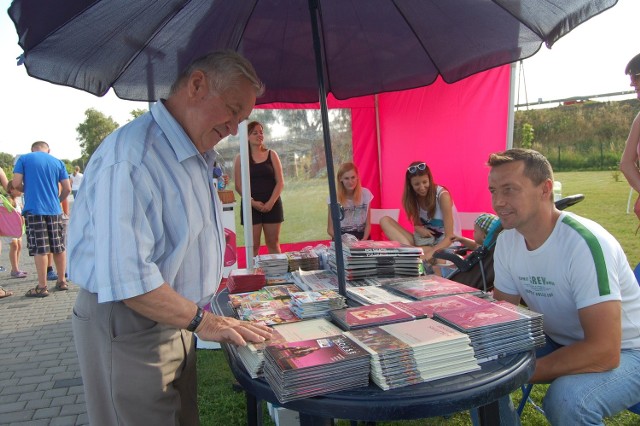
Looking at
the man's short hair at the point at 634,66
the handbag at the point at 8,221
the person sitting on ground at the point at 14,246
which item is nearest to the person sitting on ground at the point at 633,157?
the man's short hair at the point at 634,66

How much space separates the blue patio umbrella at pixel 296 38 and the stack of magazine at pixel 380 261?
1.06 feet

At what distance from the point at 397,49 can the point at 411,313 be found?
1.69 meters

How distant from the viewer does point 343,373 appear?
1197 millimetres

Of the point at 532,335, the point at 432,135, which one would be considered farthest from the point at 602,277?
the point at 432,135

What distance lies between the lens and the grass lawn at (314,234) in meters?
2.97

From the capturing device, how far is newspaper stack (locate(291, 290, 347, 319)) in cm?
169

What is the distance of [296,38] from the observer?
2680 millimetres

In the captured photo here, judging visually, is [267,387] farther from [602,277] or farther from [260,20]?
[260,20]

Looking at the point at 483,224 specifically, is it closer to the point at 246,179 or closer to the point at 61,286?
the point at 246,179

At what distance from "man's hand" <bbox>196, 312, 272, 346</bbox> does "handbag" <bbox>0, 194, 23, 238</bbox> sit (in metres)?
7.27

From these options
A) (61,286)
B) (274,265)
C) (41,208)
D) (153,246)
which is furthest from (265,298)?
(61,286)

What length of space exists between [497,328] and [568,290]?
730 mm

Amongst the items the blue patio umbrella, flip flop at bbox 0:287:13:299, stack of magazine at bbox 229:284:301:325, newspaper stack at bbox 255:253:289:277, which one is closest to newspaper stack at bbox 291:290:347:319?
stack of magazine at bbox 229:284:301:325

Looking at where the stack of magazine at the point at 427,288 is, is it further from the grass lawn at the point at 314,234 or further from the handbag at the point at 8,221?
the handbag at the point at 8,221
